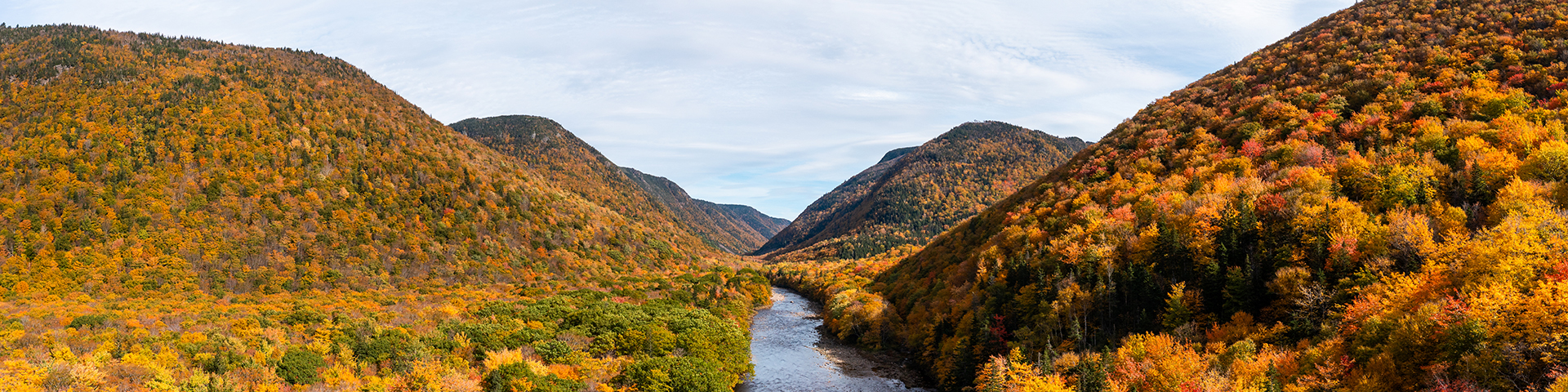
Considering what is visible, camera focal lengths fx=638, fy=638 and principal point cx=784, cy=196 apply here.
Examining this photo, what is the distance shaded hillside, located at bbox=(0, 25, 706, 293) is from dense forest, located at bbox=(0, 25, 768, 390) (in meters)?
0.28

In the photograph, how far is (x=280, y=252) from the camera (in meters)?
74.9

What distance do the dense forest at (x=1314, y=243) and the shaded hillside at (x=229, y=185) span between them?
203 ft

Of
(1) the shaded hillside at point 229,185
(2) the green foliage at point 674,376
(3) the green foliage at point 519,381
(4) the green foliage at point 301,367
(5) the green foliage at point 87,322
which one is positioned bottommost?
(2) the green foliage at point 674,376

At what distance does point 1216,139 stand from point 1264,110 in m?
6.05

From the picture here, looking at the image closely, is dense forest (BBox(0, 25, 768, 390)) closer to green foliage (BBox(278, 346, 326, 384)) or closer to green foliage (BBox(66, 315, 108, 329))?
green foliage (BBox(278, 346, 326, 384))

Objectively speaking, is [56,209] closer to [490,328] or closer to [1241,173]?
[490,328]

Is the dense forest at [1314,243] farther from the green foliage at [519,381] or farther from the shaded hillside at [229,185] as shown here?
the shaded hillside at [229,185]

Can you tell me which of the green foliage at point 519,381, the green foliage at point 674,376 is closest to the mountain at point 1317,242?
the green foliage at point 674,376

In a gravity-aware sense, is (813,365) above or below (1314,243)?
below

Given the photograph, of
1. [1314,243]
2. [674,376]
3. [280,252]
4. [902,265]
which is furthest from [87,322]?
[902,265]

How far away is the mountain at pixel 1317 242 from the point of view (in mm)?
27750

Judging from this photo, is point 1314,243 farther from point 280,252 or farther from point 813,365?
point 280,252

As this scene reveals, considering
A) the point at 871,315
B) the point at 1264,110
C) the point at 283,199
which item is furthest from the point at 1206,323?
the point at 283,199

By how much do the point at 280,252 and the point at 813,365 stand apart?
63.6 metres
